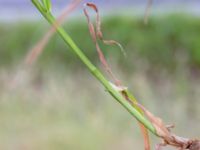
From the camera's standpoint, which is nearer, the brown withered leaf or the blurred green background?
the brown withered leaf

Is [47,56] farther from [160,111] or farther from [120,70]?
[160,111]

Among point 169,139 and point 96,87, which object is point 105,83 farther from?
point 96,87

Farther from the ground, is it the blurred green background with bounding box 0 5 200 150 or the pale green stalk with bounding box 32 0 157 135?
the blurred green background with bounding box 0 5 200 150

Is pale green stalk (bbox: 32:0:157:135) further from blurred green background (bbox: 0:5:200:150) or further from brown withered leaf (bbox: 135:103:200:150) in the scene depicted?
blurred green background (bbox: 0:5:200:150)

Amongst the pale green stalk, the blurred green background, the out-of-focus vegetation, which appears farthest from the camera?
the out-of-focus vegetation

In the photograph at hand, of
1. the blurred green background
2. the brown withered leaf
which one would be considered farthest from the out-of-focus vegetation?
the brown withered leaf

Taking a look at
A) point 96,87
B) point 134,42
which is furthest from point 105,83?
point 134,42

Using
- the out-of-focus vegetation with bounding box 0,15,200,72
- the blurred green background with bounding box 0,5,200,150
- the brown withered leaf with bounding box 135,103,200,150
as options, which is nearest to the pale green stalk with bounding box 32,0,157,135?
the brown withered leaf with bounding box 135,103,200,150

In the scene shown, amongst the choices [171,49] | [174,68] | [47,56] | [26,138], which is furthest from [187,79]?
[26,138]

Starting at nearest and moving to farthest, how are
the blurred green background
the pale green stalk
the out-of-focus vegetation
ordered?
the pale green stalk → the blurred green background → the out-of-focus vegetation
